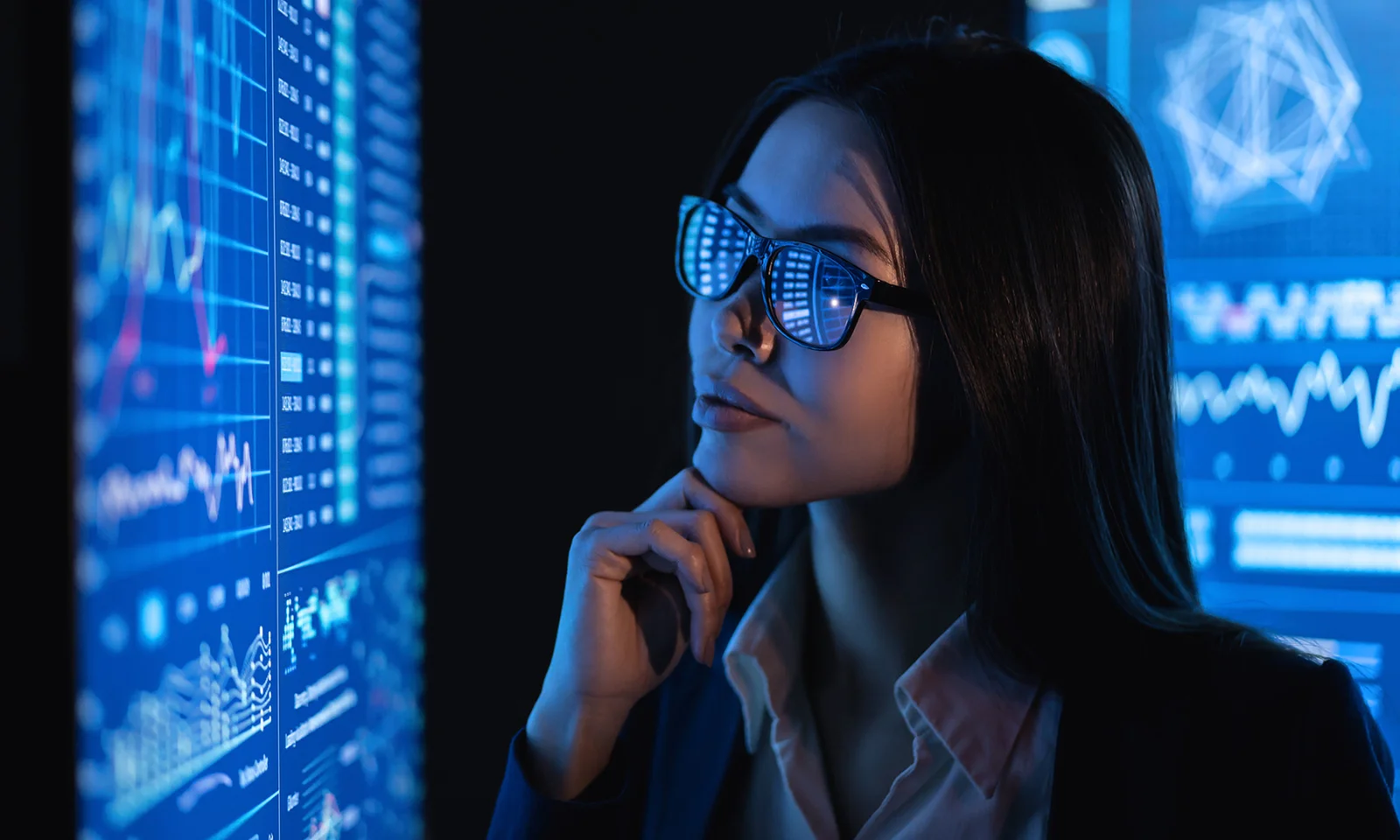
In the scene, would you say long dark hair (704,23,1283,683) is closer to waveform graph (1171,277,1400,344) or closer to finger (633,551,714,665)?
finger (633,551,714,665)

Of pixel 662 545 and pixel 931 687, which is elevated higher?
pixel 662 545

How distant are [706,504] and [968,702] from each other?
337 millimetres

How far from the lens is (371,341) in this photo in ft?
3.39

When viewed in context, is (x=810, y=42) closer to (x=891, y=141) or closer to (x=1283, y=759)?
(x=891, y=141)

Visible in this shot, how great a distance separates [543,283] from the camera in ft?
5.28

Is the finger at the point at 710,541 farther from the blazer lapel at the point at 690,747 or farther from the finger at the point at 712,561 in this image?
the blazer lapel at the point at 690,747

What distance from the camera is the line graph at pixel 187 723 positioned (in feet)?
1.85

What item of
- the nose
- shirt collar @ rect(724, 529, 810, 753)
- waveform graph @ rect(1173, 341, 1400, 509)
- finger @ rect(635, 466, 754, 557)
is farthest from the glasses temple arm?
waveform graph @ rect(1173, 341, 1400, 509)

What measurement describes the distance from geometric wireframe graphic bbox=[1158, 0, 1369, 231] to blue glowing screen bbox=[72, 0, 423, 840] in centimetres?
113

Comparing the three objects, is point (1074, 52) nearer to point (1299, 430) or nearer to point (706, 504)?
point (1299, 430)

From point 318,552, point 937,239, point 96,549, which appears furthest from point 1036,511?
point 96,549

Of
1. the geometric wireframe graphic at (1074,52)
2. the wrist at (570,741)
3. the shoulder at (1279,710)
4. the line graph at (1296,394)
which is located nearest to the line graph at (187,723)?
the wrist at (570,741)

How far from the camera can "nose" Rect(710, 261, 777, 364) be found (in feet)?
3.35

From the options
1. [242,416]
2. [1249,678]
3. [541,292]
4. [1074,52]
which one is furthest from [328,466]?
[1074,52]
